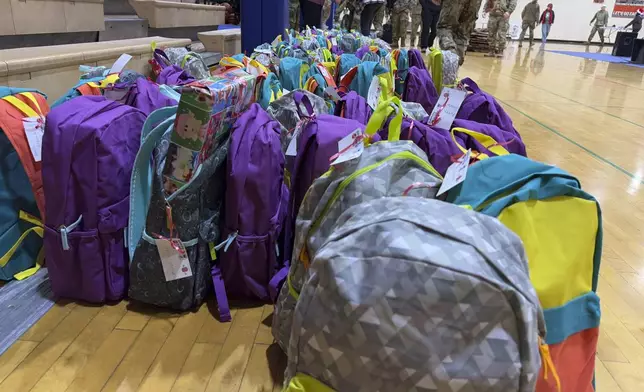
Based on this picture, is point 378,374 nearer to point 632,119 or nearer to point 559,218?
point 559,218

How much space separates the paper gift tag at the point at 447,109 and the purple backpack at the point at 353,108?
226 mm

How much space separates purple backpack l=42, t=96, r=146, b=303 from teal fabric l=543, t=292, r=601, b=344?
996 millimetres

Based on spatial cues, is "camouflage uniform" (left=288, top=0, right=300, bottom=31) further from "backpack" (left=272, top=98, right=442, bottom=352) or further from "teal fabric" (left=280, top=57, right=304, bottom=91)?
"backpack" (left=272, top=98, right=442, bottom=352)

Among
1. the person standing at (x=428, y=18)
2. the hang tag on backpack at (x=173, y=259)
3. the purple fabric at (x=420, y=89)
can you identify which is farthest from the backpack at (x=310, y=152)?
Answer: the person standing at (x=428, y=18)

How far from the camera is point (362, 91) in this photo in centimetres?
205

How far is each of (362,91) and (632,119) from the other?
332 centimetres

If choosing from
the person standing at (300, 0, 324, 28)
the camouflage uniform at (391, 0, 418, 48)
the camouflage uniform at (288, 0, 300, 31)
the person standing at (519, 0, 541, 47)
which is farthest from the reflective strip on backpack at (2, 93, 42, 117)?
the person standing at (519, 0, 541, 47)

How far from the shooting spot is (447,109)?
144 cm

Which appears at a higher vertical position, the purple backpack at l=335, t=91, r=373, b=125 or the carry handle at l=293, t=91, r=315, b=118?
the carry handle at l=293, t=91, r=315, b=118

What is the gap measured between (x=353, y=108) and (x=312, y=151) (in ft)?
1.37

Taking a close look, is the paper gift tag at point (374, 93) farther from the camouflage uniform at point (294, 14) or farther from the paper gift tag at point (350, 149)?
the camouflage uniform at point (294, 14)

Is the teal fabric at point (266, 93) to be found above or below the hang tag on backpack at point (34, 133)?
above

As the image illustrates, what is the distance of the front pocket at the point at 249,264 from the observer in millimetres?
1271

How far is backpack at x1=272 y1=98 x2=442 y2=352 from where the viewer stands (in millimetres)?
920
